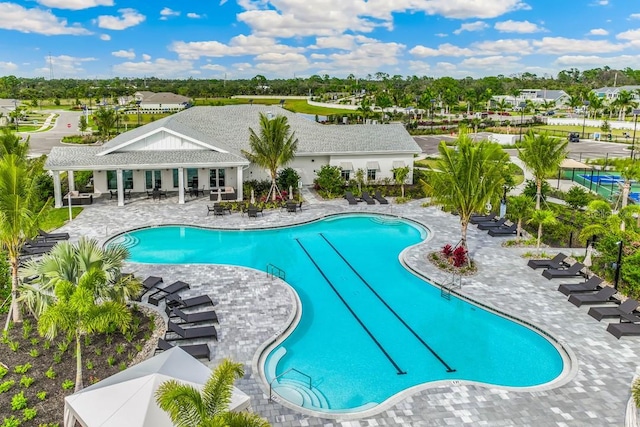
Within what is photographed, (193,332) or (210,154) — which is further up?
(210,154)

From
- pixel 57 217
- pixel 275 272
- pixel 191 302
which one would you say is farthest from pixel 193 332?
pixel 57 217

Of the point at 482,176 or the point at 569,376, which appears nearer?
the point at 569,376

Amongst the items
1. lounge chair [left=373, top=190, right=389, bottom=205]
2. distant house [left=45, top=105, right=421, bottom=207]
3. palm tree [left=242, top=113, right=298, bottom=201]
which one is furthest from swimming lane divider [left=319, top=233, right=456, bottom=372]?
distant house [left=45, top=105, right=421, bottom=207]

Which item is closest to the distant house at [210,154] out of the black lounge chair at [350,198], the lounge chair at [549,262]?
the black lounge chair at [350,198]

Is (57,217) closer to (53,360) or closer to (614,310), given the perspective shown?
(53,360)

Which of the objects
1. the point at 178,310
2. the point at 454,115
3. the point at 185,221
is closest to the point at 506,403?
the point at 178,310

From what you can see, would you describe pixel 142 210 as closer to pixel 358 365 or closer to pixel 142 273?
pixel 142 273

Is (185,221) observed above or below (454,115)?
below
